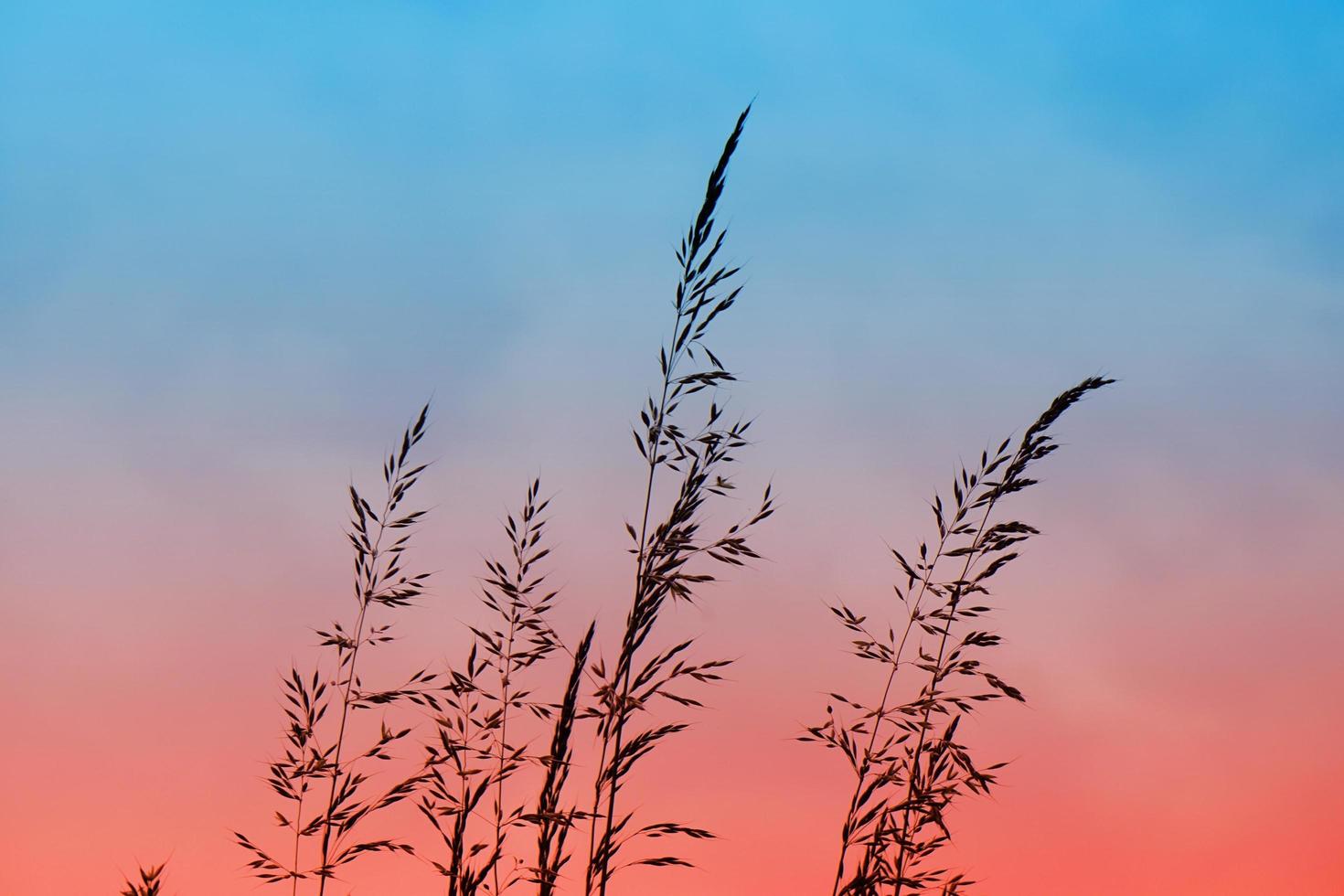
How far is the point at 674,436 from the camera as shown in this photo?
3.67 m

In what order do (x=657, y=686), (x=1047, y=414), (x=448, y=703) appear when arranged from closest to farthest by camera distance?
1. (x=657, y=686)
2. (x=448, y=703)
3. (x=1047, y=414)

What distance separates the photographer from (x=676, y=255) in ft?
12.2

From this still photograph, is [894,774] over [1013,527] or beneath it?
beneath

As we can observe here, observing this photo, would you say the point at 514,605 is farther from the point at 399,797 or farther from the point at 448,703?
the point at 399,797

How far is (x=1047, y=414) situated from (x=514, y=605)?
2093mm

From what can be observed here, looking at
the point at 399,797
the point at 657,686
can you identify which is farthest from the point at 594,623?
the point at 399,797

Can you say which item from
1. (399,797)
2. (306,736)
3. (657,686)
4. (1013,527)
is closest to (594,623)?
(657,686)

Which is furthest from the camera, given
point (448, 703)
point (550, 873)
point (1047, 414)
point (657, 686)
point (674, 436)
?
point (1047, 414)

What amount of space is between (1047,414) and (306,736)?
292cm

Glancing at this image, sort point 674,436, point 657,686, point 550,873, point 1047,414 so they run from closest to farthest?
point 550,873 < point 657,686 < point 674,436 < point 1047,414

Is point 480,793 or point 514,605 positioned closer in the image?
point 480,793

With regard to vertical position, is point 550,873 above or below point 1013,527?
below

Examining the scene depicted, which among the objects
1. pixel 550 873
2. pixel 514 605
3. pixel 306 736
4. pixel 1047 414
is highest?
pixel 1047 414

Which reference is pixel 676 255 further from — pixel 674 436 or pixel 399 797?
pixel 399 797
